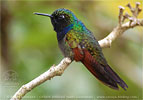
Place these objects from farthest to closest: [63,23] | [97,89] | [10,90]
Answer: [97,89] < [10,90] < [63,23]

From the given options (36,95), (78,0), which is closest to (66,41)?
(36,95)

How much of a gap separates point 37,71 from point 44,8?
2.91ft

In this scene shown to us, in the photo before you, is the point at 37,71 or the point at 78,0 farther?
the point at 78,0

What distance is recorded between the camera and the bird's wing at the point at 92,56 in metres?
2.86

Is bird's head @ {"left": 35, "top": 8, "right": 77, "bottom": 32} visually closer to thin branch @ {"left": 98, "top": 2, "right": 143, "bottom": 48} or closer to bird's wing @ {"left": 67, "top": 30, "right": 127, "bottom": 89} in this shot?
bird's wing @ {"left": 67, "top": 30, "right": 127, "bottom": 89}

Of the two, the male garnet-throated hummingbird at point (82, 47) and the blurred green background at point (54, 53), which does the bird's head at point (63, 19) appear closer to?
the male garnet-throated hummingbird at point (82, 47)

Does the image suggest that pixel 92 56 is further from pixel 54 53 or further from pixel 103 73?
pixel 54 53

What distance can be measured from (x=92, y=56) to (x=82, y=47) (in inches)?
5.1

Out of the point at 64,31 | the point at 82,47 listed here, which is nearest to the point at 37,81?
the point at 82,47

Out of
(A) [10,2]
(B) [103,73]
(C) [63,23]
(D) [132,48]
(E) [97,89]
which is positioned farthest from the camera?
(D) [132,48]

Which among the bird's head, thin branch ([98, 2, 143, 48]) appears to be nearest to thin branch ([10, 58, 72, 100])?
the bird's head

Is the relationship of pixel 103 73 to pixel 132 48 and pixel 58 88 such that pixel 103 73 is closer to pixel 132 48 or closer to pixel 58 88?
pixel 58 88

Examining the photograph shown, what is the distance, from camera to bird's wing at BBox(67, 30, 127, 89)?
9.38ft

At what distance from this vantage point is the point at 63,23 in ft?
10.2
